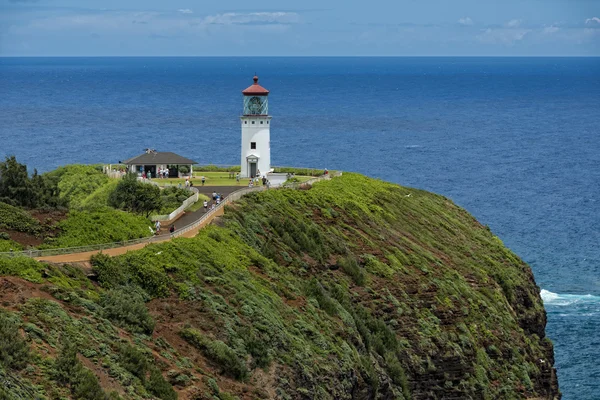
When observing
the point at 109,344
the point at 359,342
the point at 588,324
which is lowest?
the point at 588,324

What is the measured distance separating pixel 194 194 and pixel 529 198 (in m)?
63.3

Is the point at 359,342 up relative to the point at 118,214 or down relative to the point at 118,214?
down

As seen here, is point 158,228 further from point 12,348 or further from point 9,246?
point 12,348

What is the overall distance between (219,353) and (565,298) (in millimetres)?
45930

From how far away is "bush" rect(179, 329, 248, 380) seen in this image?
38969 mm

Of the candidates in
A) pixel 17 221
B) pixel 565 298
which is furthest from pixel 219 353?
pixel 565 298

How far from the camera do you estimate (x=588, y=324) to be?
74.9 metres

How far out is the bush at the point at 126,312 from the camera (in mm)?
37781

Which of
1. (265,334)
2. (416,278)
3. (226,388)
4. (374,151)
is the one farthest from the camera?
(374,151)

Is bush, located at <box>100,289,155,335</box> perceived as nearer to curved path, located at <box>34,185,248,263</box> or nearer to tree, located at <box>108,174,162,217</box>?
curved path, located at <box>34,185,248,263</box>

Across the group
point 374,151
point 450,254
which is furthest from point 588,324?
point 374,151

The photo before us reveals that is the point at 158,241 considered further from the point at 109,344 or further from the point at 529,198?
the point at 529,198

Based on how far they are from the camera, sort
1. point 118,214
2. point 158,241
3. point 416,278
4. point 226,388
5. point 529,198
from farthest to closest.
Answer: point 529,198 → point 416,278 → point 118,214 → point 158,241 → point 226,388

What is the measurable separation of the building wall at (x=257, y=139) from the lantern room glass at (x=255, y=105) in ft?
2.06
